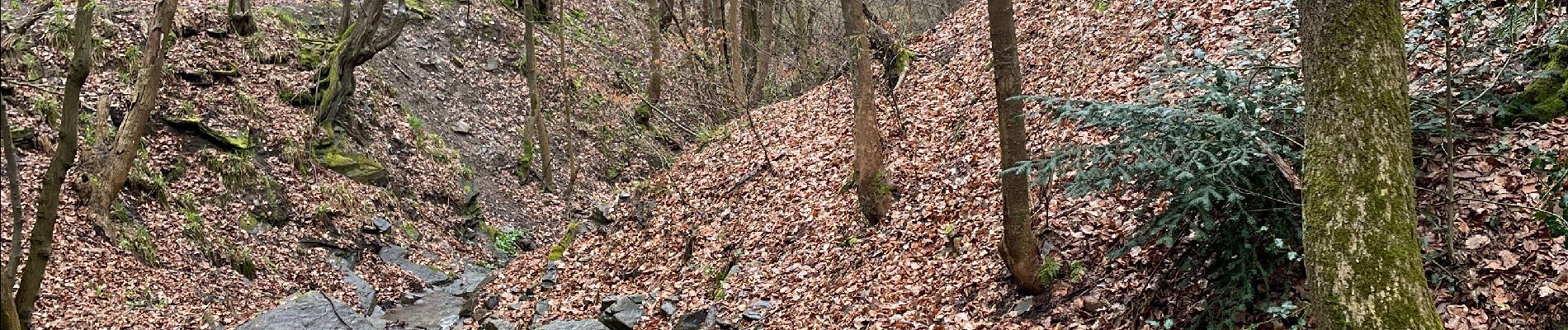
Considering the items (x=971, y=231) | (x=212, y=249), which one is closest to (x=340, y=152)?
(x=212, y=249)

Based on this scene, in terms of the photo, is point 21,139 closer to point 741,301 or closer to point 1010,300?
point 741,301

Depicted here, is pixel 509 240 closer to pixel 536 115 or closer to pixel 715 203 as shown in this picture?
pixel 536 115

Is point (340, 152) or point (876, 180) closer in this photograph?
point (876, 180)

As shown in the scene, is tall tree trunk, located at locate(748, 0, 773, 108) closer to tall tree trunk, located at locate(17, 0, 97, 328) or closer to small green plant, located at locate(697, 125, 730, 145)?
small green plant, located at locate(697, 125, 730, 145)

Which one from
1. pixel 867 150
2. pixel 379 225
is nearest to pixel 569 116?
pixel 379 225

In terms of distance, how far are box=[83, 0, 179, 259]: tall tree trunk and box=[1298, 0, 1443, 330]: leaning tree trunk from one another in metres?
10.0

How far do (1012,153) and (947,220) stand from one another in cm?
219

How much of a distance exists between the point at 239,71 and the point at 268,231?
147 inches

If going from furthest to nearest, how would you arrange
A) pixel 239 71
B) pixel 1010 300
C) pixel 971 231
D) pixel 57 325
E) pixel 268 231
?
1. pixel 239 71
2. pixel 268 231
3. pixel 57 325
4. pixel 971 231
5. pixel 1010 300

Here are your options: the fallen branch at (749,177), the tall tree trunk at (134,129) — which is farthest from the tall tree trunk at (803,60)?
the tall tree trunk at (134,129)

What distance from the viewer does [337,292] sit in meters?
13.4

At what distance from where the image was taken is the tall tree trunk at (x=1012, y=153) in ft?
21.9

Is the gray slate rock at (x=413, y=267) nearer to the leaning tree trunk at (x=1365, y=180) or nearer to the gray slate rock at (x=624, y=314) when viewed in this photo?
the gray slate rock at (x=624, y=314)

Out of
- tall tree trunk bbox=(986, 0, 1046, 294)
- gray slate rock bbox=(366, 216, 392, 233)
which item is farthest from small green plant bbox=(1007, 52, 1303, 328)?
gray slate rock bbox=(366, 216, 392, 233)
